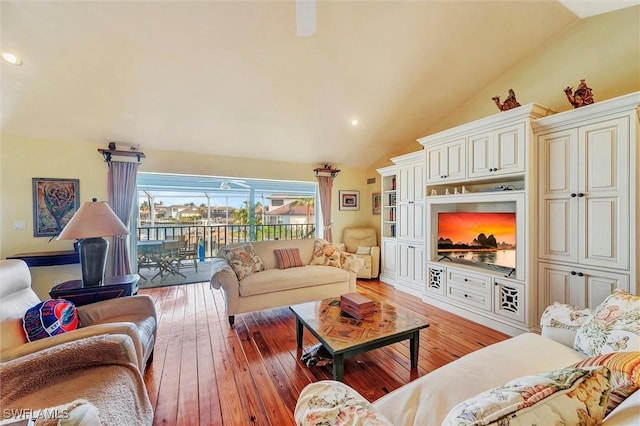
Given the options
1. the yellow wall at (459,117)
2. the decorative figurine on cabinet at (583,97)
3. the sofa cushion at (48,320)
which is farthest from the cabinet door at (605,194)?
the sofa cushion at (48,320)

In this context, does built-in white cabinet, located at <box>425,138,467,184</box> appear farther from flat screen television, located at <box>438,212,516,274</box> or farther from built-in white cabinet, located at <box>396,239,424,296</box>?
built-in white cabinet, located at <box>396,239,424,296</box>

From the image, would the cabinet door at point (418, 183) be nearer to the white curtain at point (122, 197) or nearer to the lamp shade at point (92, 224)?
the lamp shade at point (92, 224)

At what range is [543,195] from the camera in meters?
2.49

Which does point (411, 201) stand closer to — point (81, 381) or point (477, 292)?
→ point (477, 292)

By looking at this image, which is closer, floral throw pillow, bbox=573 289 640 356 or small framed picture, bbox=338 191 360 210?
floral throw pillow, bbox=573 289 640 356

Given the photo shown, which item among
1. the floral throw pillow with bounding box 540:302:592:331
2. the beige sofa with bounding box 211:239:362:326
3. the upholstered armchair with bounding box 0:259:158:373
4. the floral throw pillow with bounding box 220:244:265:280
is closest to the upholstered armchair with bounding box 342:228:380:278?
the beige sofa with bounding box 211:239:362:326

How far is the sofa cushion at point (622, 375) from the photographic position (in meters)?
0.83

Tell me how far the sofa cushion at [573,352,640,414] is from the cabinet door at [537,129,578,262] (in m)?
1.78

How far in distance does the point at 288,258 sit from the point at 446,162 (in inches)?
95.3

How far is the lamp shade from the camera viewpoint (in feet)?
6.83

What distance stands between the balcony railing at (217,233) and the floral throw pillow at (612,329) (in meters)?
4.48

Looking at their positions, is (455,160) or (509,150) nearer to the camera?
(509,150)

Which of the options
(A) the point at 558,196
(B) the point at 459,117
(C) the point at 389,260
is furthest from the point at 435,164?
(C) the point at 389,260

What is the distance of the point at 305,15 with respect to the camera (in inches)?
62.2
